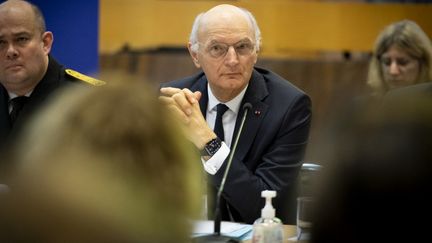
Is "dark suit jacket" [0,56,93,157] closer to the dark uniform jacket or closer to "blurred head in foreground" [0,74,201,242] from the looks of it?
the dark uniform jacket

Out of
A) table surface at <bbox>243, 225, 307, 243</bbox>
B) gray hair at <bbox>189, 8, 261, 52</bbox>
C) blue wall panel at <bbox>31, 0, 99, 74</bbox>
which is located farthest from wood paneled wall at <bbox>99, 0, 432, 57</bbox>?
table surface at <bbox>243, 225, 307, 243</bbox>

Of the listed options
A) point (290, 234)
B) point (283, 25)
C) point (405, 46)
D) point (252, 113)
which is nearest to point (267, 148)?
point (252, 113)

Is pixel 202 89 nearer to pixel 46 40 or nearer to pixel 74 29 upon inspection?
pixel 46 40

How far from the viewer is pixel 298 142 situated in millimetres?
3484

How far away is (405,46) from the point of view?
15.4 ft

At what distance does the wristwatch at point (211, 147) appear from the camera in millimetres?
3268

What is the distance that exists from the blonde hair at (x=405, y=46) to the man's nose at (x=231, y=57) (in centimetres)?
128

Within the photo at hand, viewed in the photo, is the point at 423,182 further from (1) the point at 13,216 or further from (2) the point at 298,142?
(2) the point at 298,142

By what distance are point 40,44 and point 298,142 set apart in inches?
52.2

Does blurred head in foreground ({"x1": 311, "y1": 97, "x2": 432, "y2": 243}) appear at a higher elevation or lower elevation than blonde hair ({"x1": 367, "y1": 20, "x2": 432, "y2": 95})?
lower

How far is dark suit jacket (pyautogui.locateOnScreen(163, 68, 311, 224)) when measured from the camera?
10.5ft

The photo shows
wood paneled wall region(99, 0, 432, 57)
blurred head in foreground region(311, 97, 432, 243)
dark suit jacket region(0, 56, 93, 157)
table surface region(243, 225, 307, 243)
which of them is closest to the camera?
blurred head in foreground region(311, 97, 432, 243)

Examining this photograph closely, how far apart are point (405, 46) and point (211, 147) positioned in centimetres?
187

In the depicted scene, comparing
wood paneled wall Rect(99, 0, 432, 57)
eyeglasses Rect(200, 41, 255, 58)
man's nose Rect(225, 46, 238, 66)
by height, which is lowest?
man's nose Rect(225, 46, 238, 66)
